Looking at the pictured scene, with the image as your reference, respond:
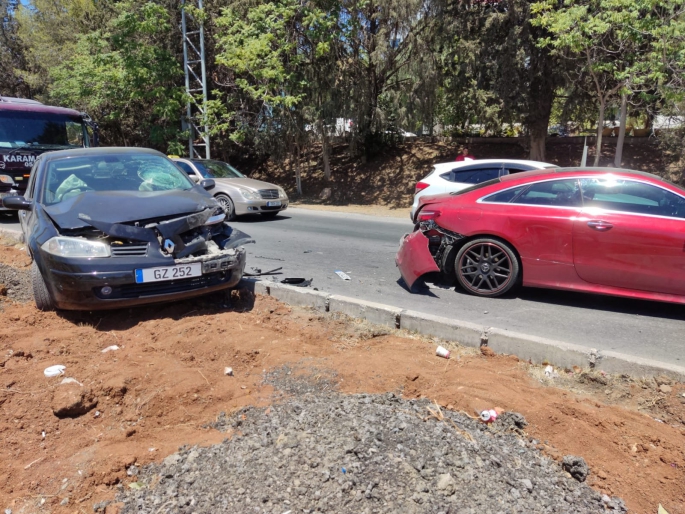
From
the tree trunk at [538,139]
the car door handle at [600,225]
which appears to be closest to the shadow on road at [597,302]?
the car door handle at [600,225]

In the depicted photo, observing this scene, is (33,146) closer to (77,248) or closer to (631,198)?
(77,248)

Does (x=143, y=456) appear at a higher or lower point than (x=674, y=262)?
lower

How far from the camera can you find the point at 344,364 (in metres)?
4.13

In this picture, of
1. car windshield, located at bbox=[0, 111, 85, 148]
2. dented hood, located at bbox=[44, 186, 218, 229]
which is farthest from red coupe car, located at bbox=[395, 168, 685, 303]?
car windshield, located at bbox=[0, 111, 85, 148]

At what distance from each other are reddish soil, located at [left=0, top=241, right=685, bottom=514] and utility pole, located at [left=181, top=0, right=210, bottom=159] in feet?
58.6

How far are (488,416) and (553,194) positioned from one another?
354 centimetres

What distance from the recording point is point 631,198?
5.68 meters

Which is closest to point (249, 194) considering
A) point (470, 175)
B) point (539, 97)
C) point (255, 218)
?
point (255, 218)

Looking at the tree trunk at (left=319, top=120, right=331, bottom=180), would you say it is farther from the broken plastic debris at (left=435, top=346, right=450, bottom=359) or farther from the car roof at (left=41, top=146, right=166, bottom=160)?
the broken plastic debris at (left=435, top=346, right=450, bottom=359)

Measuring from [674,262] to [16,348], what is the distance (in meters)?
6.37

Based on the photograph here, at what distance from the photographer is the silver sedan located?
13.2 m

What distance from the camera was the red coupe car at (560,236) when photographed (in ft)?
17.9

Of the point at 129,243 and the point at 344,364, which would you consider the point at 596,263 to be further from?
the point at 129,243

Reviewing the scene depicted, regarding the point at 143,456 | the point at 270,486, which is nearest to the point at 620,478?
the point at 270,486
